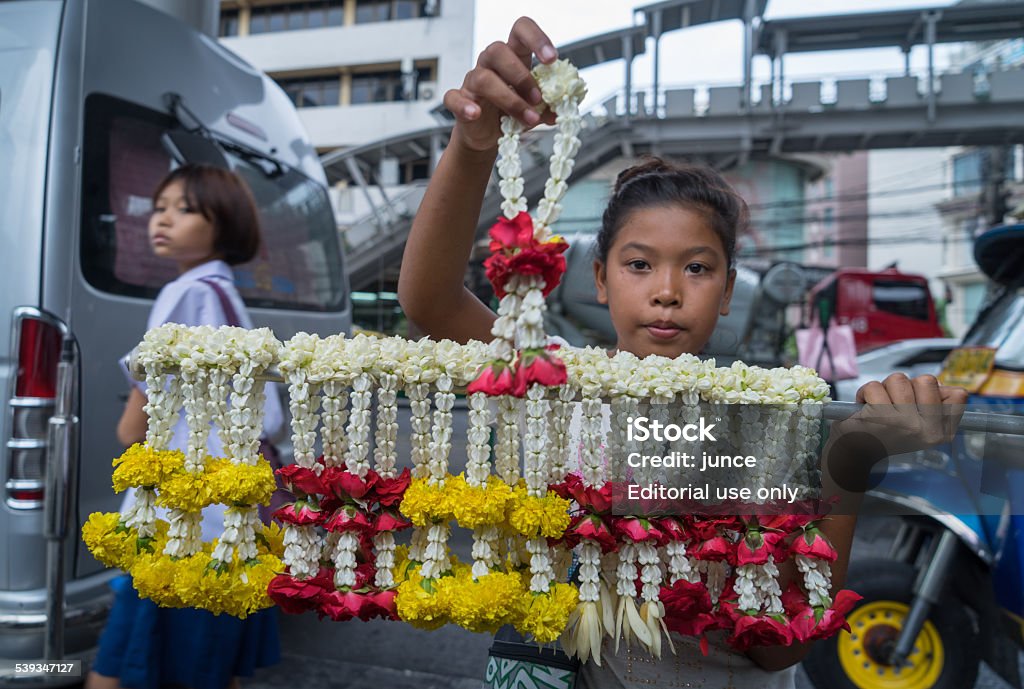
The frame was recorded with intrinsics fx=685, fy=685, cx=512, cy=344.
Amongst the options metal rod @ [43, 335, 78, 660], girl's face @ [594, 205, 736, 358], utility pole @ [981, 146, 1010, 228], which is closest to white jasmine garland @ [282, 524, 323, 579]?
girl's face @ [594, 205, 736, 358]

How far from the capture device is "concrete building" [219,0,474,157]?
→ 52.0 feet

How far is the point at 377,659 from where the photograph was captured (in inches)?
109

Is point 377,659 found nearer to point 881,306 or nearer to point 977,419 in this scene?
point 977,419

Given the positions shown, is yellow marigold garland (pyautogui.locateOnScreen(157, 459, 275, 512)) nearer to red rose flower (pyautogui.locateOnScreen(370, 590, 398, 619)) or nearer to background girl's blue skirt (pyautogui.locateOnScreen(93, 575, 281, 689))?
red rose flower (pyautogui.locateOnScreen(370, 590, 398, 619))

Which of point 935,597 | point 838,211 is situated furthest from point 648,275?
point 838,211

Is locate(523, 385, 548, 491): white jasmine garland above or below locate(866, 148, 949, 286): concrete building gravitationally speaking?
below

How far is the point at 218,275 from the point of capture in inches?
75.1

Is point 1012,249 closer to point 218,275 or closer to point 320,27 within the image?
point 218,275

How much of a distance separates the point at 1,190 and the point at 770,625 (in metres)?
2.37

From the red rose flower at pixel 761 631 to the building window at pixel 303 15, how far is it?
18914 mm

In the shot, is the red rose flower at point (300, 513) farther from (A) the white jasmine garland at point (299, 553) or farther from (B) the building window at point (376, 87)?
(B) the building window at point (376, 87)

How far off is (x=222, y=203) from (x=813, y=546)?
5.66ft

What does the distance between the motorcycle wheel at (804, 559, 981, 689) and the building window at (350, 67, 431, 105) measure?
15.2 metres

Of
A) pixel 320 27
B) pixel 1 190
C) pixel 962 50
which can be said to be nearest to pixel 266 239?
pixel 1 190
